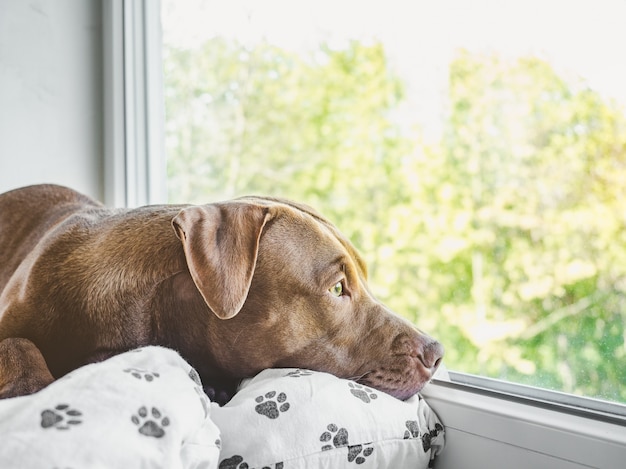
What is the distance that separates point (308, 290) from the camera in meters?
1.42

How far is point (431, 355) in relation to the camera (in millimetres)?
1422

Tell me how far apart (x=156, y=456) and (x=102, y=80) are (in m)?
2.51

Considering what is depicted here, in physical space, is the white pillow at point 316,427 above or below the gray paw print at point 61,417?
below

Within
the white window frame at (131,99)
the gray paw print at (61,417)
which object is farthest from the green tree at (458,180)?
the gray paw print at (61,417)

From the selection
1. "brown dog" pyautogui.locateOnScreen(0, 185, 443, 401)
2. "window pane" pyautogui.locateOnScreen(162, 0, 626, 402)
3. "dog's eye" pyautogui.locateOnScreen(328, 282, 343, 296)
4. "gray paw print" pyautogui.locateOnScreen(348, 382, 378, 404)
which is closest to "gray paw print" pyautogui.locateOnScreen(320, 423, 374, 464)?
"gray paw print" pyautogui.locateOnScreen(348, 382, 378, 404)

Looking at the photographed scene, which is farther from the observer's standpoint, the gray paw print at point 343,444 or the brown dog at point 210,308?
the brown dog at point 210,308

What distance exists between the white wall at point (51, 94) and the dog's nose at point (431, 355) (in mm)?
2003

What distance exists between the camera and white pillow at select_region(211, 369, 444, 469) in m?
1.03

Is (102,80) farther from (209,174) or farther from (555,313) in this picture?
(555,313)

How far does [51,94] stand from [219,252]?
1.91m

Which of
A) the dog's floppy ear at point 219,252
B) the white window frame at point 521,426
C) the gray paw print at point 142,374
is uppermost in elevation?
the dog's floppy ear at point 219,252

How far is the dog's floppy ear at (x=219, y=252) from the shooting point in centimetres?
121

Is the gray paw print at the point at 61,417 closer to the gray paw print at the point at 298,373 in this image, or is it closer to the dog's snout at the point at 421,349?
the gray paw print at the point at 298,373

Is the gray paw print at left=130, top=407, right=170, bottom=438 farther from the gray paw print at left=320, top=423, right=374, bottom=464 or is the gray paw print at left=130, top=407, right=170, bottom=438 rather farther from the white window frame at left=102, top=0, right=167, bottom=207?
the white window frame at left=102, top=0, right=167, bottom=207
